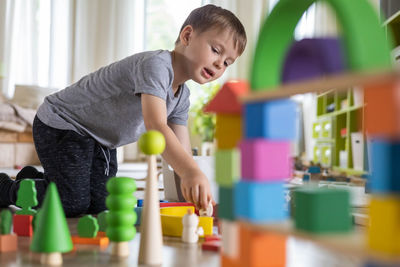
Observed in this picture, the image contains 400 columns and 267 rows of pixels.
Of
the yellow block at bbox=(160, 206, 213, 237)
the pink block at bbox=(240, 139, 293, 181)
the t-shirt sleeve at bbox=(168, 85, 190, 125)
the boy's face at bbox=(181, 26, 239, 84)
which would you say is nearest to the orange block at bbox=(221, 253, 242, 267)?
the pink block at bbox=(240, 139, 293, 181)

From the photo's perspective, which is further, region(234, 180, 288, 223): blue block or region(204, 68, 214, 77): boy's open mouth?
region(204, 68, 214, 77): boy's open mouth

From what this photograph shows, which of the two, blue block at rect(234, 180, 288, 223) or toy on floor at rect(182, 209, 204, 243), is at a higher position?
→ blue block at rect(234, 180, 288, 223)

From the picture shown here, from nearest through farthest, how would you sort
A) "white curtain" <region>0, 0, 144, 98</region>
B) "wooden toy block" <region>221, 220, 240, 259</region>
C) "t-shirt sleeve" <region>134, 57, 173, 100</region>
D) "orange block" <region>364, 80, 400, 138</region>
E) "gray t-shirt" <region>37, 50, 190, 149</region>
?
"orange block" <region>364, 80, 400, 138</region>
"wooden toy block" <region>221, 220, 240, 259</region>
"t-shirt sleeve" <region>134, 57, 173, 100</region>
"gray t-shirt" <region>37, 50, 190, 149</region>
"white curtain" <region>0, 0, 144, 98</region>

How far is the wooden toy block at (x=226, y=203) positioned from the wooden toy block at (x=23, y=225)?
473 mm

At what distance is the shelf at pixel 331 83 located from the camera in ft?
1.23

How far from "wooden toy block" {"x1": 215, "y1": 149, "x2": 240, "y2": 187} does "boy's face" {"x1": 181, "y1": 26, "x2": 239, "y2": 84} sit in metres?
0.59

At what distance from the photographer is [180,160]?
914 millimetres

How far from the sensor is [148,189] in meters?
0.68

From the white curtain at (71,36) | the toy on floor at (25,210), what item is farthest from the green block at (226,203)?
the white curtain at (71,36)

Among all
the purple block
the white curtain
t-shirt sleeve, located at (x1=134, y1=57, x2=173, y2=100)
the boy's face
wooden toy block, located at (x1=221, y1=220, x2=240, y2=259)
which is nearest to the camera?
the purple block

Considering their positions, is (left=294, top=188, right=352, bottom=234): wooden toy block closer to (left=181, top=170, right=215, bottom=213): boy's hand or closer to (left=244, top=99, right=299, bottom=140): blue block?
(left=244, top=99, right=299, bottom=140): blue block

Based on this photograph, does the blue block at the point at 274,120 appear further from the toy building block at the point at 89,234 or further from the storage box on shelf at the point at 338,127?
the storage box on shelf at the point at 338,127

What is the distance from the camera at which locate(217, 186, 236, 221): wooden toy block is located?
0.57 meters

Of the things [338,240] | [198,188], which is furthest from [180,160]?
[338,240]
